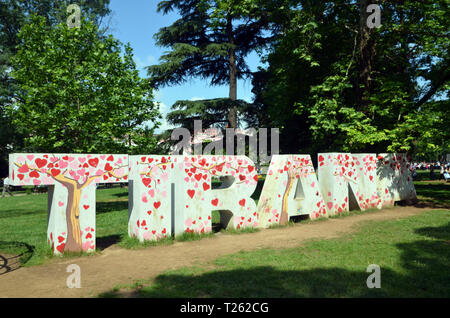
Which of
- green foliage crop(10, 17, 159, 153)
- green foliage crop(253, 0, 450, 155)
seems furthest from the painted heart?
green foliage crop(253, 0, 450, 155)

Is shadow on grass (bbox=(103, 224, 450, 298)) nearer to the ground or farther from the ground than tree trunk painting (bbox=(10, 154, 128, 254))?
nearer to the ground

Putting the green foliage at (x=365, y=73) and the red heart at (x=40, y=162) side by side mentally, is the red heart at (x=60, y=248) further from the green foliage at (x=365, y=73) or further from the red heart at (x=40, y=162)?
the green foliage at (x=365, y=73)

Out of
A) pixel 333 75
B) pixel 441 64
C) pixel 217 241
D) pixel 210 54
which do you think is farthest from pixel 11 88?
pixel 441 64

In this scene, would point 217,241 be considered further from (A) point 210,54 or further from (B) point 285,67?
(A) point 210,54

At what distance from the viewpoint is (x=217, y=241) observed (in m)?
8.08

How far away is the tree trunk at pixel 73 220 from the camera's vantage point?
6.93m

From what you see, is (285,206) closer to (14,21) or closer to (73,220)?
(73,220)

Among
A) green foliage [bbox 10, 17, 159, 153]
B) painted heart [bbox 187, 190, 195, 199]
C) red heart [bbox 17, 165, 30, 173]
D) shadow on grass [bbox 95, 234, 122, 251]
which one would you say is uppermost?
green foliage [bbox 10, 17, 159, 153]

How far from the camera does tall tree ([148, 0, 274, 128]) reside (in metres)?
21.4

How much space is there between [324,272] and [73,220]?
5.12 m

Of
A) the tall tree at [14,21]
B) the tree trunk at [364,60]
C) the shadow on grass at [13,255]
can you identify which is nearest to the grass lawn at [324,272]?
the shadow on grass at [13,255]

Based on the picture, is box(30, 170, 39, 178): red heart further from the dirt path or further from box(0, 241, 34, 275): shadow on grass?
the dirt path

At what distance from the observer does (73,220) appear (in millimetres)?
7012

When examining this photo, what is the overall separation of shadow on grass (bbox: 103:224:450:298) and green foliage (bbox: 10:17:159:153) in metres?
9.79
